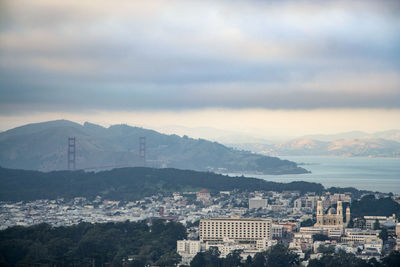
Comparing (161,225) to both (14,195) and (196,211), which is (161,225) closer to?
(196,211)

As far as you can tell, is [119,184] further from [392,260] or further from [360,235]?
[392,260]

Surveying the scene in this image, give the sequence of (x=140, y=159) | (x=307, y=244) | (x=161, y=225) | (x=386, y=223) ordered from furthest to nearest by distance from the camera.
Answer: (x=140, y=159)
(x=386, y=223)
(x=161, y=225)
(x=307, y=244)

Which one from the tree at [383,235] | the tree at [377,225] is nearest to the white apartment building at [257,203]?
the tree at [377,225]

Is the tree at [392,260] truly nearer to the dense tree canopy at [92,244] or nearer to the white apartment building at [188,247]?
the dense tree canopy at [92,244]

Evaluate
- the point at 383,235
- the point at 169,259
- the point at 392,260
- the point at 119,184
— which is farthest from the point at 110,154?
the point at 392,260

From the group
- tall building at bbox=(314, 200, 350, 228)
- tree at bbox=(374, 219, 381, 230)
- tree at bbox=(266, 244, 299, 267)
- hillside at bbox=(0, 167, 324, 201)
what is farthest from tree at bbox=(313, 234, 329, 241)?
hillside at bbox=(0, 167, 324, 201)

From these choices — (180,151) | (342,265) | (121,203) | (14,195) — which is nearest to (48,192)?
(14,195)
